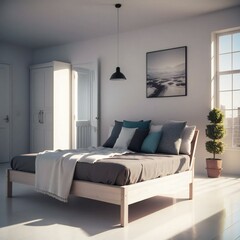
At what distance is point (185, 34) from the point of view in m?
6.02

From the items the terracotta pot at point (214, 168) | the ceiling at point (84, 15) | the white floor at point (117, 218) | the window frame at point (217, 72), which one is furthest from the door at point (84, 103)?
the white floor at point (117, 218)

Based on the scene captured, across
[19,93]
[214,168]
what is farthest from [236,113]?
[19,93]

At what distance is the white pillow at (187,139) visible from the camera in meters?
4.48

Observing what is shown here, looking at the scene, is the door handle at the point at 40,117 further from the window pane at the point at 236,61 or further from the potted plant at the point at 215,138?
the window pane at the point at 236,61

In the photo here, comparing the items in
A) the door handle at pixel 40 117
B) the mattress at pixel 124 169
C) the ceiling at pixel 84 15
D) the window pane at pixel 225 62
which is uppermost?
the ceiling at pixel 84 15

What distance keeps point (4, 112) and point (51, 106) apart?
1.17 meters

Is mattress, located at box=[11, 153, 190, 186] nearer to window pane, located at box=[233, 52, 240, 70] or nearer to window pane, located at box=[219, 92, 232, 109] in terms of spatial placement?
window pane, located at box=[219, 92, 232, 109]

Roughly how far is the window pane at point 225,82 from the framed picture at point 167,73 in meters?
0.63

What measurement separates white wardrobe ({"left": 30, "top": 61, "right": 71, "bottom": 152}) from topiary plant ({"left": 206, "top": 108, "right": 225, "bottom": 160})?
3.47 m

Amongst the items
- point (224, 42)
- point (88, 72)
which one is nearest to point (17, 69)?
point (88, 72)

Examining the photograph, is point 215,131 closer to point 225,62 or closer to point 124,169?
point 225,62

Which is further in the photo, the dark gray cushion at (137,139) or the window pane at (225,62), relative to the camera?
the window pane at (225,62)

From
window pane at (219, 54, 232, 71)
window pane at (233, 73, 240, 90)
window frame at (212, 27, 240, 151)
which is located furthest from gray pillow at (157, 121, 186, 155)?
window pane at (219, 54, 232, 71)

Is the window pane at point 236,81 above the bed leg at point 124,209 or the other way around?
above
